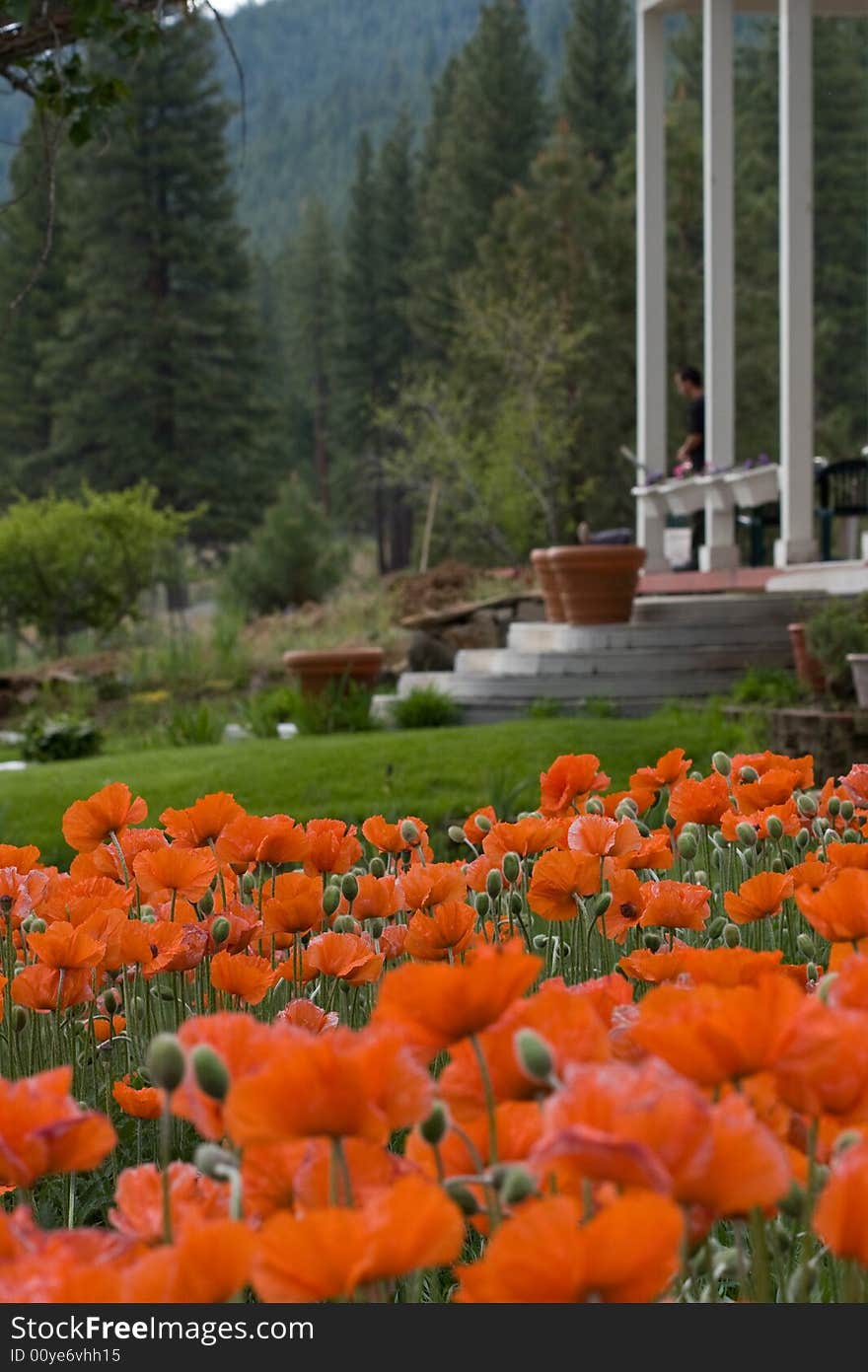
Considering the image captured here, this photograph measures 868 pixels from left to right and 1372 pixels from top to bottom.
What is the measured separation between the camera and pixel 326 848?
1.92m

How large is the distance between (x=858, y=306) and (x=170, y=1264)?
38.1m

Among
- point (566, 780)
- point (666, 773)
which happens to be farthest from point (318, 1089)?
point (666, 773)

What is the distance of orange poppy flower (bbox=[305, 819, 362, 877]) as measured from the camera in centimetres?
192

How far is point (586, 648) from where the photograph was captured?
1059cm

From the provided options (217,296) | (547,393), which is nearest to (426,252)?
(217,296)

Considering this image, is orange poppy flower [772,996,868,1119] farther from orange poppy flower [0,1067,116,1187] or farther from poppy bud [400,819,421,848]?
poppy bud [400,819,421,848]

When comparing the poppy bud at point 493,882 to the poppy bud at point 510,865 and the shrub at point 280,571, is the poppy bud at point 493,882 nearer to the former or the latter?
the poppy bud at point 510,865

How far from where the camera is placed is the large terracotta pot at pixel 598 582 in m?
10.7

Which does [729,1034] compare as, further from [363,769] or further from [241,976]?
[363,769]

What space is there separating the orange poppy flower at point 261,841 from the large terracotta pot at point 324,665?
9.01 meters

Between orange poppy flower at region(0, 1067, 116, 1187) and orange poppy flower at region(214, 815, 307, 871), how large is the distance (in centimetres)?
104

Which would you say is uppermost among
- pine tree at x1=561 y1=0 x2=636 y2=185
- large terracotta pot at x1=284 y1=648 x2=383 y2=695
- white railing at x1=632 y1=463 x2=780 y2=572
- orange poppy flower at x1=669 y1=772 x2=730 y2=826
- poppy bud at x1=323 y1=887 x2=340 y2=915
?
pine tree at x1=561 y1=0 x2=636 y2=185

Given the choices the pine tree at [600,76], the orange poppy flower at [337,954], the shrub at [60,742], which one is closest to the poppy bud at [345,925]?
the orange poppy flower at [337,954]

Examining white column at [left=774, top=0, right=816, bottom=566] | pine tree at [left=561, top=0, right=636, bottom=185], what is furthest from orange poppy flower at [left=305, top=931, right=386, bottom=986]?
pine tree at [left=561, top=0, right=636, bottom=185]
